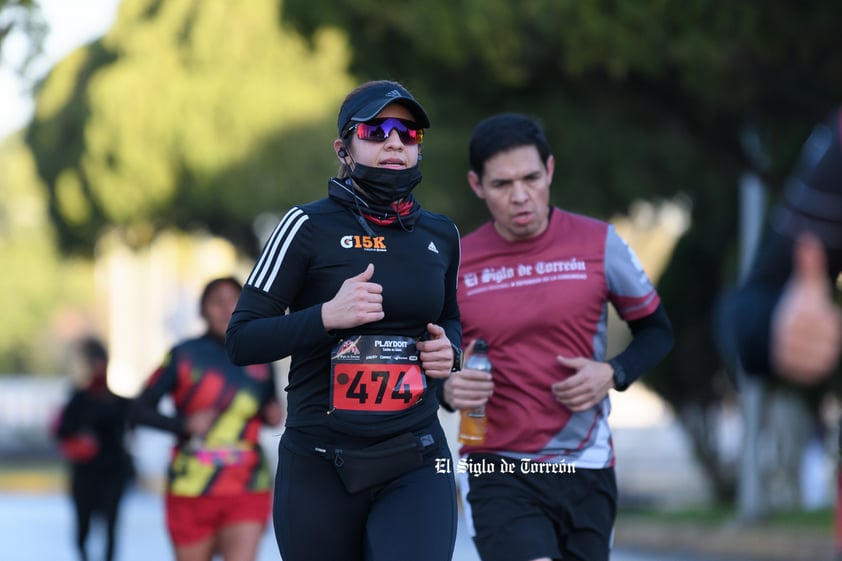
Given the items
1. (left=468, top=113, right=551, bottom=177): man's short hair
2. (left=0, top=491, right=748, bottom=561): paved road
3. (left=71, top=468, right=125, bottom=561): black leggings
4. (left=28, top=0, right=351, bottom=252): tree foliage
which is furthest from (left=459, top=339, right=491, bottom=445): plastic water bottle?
(left=28, top=0, right=351, bottom=252): tree foliage

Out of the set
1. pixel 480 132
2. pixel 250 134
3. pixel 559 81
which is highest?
pixel 250 134

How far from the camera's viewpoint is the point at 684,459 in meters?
38.0

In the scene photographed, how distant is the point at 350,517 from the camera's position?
5.04 meters

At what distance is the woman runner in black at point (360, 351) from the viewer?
5000mm

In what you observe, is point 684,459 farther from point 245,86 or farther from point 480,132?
point 480,132

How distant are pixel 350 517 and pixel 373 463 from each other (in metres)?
0.18

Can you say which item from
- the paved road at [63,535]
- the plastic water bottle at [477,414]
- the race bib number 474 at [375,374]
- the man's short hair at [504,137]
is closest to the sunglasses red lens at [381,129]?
the race bib number 474 at [375,374]

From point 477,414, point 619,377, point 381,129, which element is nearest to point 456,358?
point 477,414

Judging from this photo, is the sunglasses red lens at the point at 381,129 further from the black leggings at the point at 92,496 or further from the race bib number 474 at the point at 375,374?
the black leggings at the point at 92,496

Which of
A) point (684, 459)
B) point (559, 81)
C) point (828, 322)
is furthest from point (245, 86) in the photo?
point (828, 322)

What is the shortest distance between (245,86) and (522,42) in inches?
731

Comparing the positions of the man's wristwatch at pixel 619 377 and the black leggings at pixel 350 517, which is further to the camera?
the man's wristwatch at pixel 619 377

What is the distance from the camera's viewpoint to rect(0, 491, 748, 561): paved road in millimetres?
16812

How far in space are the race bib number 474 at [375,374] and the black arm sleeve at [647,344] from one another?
1.21 meters
